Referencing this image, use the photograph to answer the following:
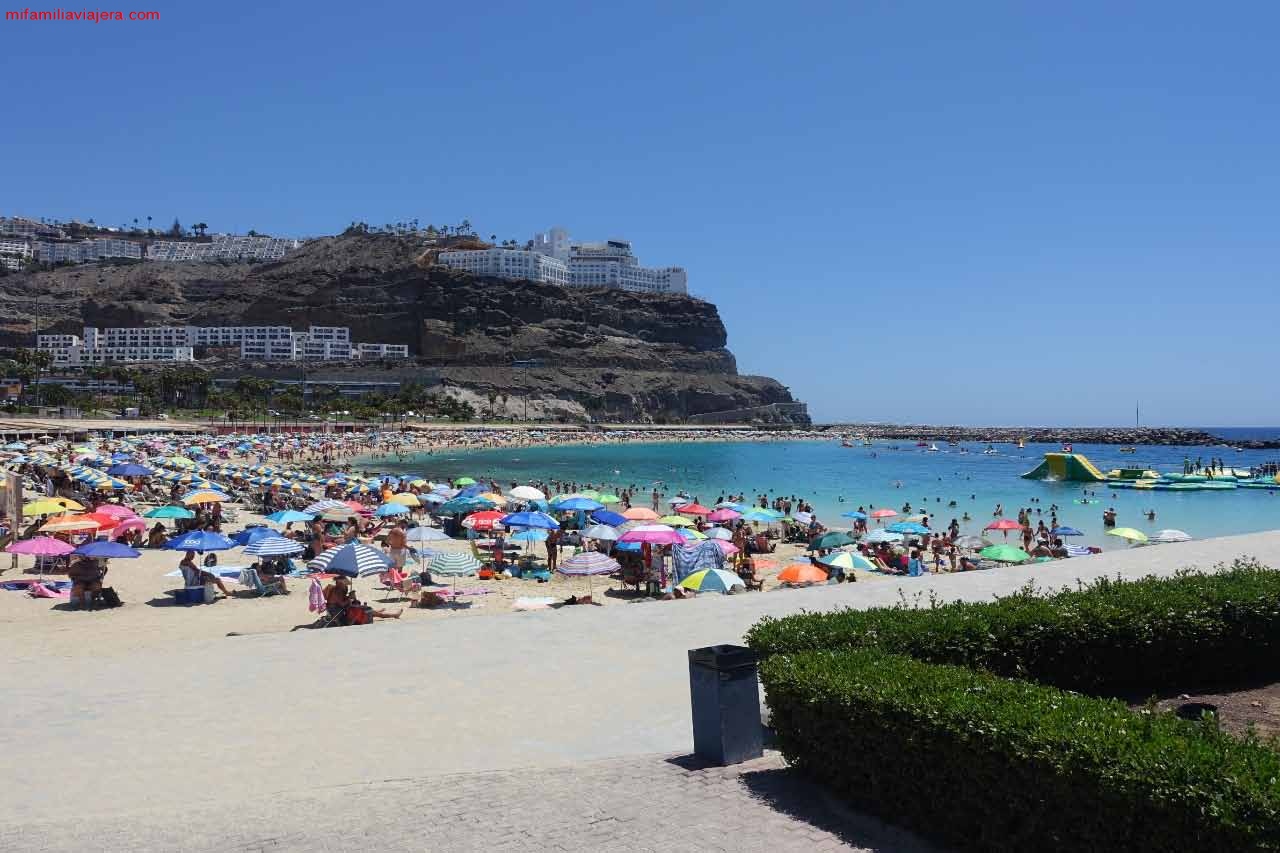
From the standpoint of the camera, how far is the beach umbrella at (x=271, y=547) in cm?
1634

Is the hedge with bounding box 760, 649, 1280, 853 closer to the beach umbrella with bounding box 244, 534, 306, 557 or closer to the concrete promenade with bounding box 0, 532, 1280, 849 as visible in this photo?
the concrete promenade with bounding box 0, 532, 1280, 849

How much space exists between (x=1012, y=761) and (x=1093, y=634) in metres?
3.49

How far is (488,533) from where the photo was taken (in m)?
25.1

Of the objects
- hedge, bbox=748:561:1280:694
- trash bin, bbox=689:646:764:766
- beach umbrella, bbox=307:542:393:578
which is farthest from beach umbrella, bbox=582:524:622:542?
trash bin, bbox=689:646:764:766

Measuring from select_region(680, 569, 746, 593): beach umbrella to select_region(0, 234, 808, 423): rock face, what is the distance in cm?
11693

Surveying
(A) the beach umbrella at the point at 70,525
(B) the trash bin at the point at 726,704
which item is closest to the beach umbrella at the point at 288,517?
(A) the beach umbrella at the point at 70,525

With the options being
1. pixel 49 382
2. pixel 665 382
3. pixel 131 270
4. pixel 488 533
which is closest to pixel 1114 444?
pixel 665 382

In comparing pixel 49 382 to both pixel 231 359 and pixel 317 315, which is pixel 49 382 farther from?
pixel 317 315

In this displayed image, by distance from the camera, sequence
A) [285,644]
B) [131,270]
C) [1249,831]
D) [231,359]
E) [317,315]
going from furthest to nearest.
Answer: [131,270]
[317,315]
[231,359]
[285,644]
[1249,831]

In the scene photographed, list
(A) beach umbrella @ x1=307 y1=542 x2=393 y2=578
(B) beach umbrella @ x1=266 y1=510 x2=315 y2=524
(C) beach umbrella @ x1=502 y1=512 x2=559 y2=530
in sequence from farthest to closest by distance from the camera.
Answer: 1. (B) beach umbrella @ x1=266 y1=510 x2=315 y2=524
2. (C) beach umbrella @ x1=502 y1=512 x2=559 y2=530
3. (A) beach umbrella @ x1=307 y1=542 x2=393 y2=578

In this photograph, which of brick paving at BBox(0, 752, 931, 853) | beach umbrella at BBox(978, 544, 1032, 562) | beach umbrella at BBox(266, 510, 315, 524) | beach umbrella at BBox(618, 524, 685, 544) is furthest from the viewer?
beach umbrella at BBox(266, 510, 315, 524)

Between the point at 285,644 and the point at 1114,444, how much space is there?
127m

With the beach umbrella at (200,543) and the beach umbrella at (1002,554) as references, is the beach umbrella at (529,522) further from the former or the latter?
the beach umbrella at (1002,554)

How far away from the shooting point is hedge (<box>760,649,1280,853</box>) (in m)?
3.88
